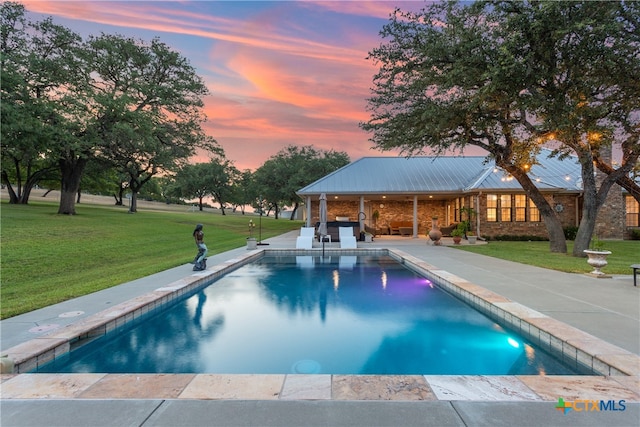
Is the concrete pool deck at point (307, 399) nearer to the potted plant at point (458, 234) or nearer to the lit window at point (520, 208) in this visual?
the potted plant at point (458, 234)

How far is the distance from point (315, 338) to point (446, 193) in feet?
50.0

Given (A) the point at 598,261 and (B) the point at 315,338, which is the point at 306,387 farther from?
(A) the point at 598,261

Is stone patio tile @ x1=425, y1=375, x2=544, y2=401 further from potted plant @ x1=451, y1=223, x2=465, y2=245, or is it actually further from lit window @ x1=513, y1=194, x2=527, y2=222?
lit window @ x1=513, y1=194, x2=527, y2=222

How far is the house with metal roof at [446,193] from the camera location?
1686cm

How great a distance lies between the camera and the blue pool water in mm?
3676

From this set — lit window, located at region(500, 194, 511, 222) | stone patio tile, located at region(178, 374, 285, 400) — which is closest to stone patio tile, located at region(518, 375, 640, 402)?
stone patio tile, located at region(178, 374, 285, 400)

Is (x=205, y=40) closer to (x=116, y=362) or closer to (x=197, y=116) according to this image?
(x=116, y=362)

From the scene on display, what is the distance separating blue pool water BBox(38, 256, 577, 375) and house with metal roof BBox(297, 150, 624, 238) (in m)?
10.4

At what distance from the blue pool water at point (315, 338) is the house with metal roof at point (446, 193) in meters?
10.4

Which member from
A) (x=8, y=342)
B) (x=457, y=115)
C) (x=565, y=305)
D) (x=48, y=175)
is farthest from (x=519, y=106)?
(x=48, y=175)

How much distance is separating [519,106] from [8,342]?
12462 mm

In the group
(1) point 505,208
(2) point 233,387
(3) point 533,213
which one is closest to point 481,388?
(2) point 233,387

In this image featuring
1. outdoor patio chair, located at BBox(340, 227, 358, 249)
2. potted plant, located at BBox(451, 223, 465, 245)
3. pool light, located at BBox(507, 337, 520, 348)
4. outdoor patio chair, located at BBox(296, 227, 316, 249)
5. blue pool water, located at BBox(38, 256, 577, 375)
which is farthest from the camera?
potted plant, located at BBox(451, 223, 465, 245)

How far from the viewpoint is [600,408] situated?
2.37m
